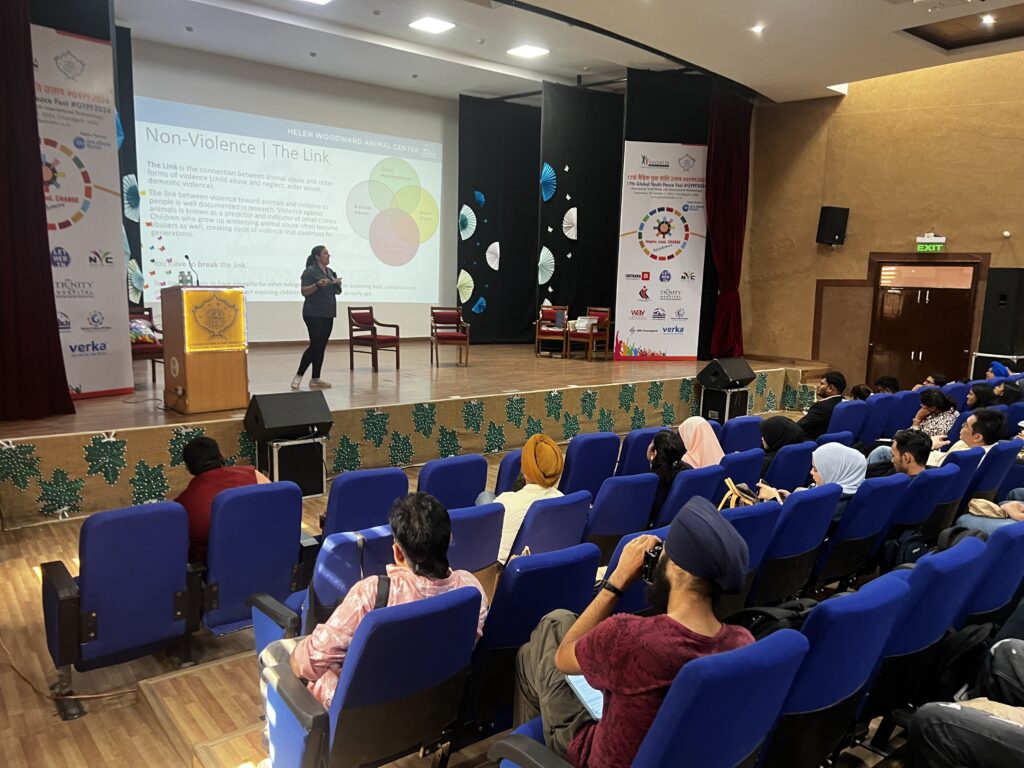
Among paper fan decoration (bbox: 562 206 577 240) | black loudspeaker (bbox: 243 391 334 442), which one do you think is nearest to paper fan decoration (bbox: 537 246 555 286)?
paper fan decoration (bbox: 562 206 577 240)

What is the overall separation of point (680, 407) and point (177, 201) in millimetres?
6918

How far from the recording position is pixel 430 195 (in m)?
11.7

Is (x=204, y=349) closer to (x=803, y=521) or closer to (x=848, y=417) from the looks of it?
(x=803, y=521)

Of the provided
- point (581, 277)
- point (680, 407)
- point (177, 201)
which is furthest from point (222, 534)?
point (581, 277)

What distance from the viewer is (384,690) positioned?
1.72 meters

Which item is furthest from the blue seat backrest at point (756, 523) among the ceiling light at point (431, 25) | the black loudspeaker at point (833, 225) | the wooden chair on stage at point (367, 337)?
the black loudspeaker at point (833, 225)

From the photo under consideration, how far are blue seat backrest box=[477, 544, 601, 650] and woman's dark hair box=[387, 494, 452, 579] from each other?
0.21 meters

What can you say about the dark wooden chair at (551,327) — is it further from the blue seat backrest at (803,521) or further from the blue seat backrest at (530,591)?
the blue seat backrest at (530,591)

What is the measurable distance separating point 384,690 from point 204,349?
4289mm

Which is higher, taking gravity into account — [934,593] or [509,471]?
[934,593]

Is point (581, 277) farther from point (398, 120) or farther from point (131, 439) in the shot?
point (131, 439)

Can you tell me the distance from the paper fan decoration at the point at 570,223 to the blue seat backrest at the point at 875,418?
636 cm


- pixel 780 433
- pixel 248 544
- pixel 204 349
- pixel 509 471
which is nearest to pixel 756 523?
pixel 509 471

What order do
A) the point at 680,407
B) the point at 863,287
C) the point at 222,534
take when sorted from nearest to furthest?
the point at 222,534 → the point at 680,407 → the point at 863,287
